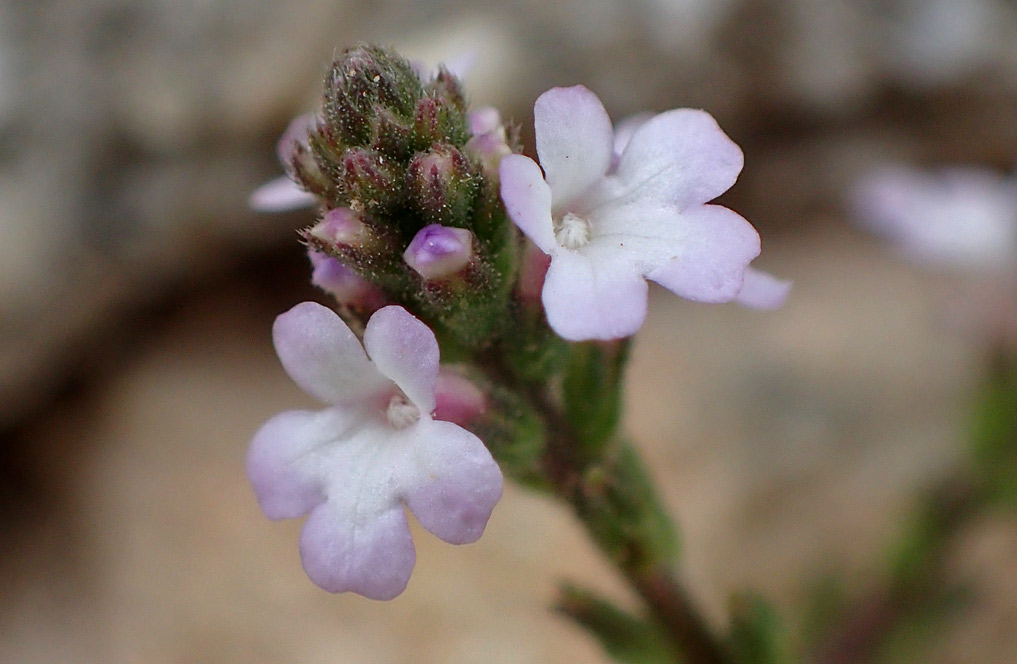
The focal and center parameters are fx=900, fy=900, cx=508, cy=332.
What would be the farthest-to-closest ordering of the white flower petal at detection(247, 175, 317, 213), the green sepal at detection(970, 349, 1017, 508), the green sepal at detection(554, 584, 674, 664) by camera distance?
the green sepal at detection(970, 349, 1017, 508), the green sepal at detection(554, 584, 674, 664), the white flower petal at detection(247, 175, 317, 213)

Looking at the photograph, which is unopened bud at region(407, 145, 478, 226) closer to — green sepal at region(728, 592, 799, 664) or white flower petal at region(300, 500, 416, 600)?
white flower petal at region(300, 500, 416, 600)

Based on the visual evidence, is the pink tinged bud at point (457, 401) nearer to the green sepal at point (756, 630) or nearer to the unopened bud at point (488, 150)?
the unopened bud at point (488, 150)

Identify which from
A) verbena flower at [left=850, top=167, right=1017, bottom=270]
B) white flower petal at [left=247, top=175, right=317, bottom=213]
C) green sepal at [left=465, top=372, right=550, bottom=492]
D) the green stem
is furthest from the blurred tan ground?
white flower petal at [left=247, top=175, right=317, bottom=213]

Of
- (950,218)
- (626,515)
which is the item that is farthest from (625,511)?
(950,218)

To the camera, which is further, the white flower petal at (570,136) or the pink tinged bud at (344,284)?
the pink tinged bud at (344,284)

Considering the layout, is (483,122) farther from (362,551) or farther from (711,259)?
(362,551)

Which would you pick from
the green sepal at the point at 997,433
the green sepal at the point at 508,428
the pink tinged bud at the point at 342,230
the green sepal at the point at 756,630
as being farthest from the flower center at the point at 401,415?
the green sepal at the point at 997,433
